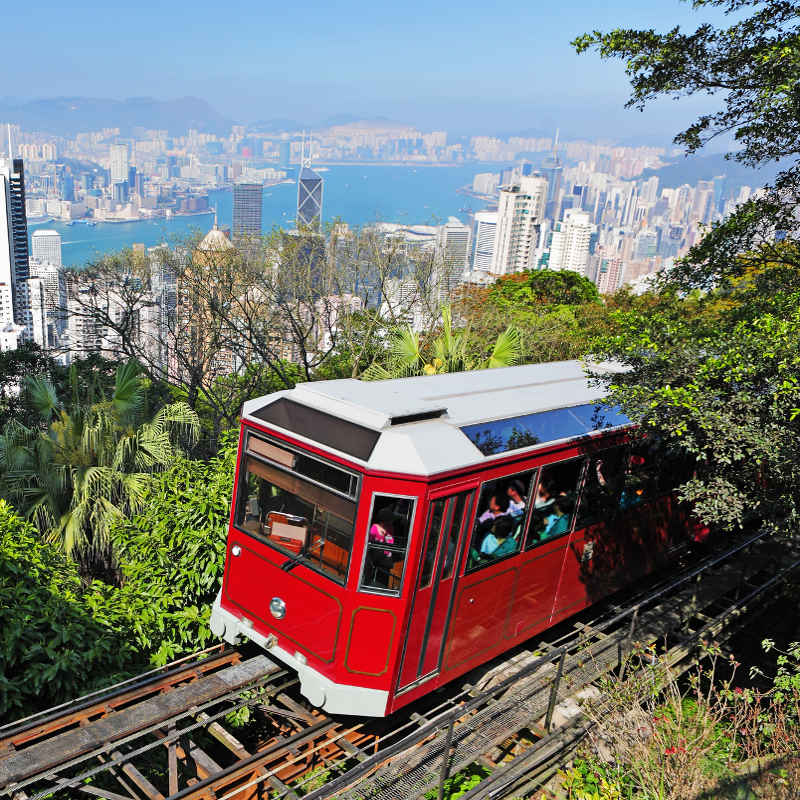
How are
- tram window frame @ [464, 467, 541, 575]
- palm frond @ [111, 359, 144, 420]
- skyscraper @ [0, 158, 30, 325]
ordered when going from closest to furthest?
tram window frame @ [464, 467, 541, 575] < palm frond @ [111, 359, 144, 420] < skyscraper @ [0, 158, 30, 325]

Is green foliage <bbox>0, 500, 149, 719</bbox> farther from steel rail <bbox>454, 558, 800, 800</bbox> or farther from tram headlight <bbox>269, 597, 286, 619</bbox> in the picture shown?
steel rail <bbox>454, 558, 800, 800</bbox>

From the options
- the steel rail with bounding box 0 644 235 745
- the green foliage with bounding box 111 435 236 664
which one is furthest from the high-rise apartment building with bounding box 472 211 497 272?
the steel rail with bounding box 0 644 235 745

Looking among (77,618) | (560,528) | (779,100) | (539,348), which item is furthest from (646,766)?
(539,348)

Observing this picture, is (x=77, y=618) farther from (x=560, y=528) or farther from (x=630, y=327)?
(x=630, y=327)

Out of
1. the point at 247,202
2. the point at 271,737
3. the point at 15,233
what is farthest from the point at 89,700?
the point at 247,202

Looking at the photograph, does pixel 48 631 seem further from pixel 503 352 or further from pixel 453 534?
pixel 503 352

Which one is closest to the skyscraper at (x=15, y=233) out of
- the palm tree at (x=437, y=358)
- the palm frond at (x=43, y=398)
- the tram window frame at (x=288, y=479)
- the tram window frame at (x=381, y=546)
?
the palm frond at (x=43, y=398)

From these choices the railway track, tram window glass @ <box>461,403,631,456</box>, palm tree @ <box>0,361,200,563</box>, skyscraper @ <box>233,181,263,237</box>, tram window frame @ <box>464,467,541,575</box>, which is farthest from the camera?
skyscraper @ <box>233,181,263,237</box>
